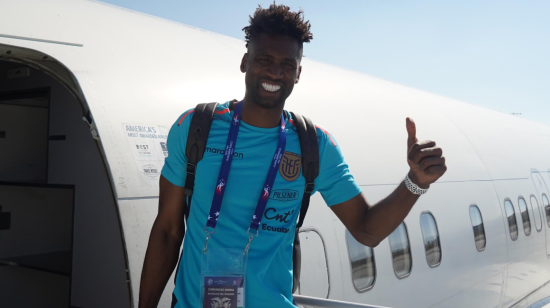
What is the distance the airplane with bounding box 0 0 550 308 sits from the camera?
2.93 metres

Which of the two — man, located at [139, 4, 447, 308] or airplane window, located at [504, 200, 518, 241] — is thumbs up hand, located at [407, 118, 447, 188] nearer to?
man, located at [139, 4, 447, 308]

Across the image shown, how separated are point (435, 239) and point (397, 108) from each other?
5.12 feet

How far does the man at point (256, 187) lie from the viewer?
2.23 m

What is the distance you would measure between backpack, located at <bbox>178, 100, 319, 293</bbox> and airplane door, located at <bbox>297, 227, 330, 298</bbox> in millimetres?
1188

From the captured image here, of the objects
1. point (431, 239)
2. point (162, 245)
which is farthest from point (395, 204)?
point (431, 239)

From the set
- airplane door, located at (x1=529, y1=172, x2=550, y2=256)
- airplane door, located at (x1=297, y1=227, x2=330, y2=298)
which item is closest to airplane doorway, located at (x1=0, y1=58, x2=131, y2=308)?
airplane door, located at (x1=297, y1=227, x2=330, y2=298)

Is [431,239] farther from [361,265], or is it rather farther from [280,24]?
[280,24]

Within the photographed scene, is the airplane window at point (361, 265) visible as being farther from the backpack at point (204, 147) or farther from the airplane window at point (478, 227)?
the airplane window at point (478, 227)

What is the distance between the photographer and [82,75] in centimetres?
293

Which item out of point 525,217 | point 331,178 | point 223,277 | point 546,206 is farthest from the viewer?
point 546,206

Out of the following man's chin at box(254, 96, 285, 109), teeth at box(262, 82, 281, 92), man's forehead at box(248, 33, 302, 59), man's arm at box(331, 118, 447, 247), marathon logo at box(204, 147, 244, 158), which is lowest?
man's arm at box(331, 118, 447, 247)

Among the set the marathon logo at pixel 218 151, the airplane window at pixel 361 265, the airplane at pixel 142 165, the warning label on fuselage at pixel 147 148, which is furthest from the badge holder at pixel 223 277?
the airplane window at pixel 361 265

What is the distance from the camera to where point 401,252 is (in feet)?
16.5

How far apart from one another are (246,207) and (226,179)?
15 cm
